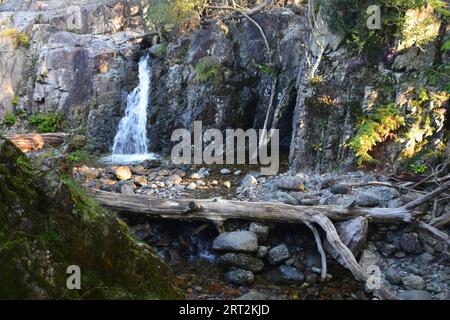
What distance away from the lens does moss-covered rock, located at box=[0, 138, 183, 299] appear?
306 centimetres

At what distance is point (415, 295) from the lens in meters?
5.17

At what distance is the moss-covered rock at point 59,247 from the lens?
121 inches

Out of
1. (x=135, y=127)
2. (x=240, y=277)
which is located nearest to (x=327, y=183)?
(x=240, y=277)

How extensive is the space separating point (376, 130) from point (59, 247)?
724 centimetres

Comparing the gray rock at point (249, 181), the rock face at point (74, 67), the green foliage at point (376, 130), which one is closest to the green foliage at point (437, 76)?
the green foliage at point (376, 130)

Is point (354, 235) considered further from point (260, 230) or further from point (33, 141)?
point (33, 141)

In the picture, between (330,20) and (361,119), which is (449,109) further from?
(330,20)

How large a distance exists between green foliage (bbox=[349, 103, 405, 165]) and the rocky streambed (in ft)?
1.92

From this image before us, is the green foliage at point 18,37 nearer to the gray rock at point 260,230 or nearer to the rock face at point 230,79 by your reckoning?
the rock face at point 230,79

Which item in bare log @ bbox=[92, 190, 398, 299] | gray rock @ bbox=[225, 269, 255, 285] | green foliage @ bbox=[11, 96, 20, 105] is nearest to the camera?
gray rock @ bbox=[225, 269, 255, 285]

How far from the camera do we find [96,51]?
56.7 ft

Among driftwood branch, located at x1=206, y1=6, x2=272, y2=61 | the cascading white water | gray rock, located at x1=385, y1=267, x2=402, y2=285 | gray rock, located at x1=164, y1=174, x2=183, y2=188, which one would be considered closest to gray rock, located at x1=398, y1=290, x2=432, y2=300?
gray rock, located at x1=385, y1=267, x2=402, y2=285

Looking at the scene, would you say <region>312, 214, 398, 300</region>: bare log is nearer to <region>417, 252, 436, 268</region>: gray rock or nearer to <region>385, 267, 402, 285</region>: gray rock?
<region>385, 267, 402, 285</region>: gray rock

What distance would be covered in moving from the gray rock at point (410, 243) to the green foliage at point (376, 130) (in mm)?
2636
